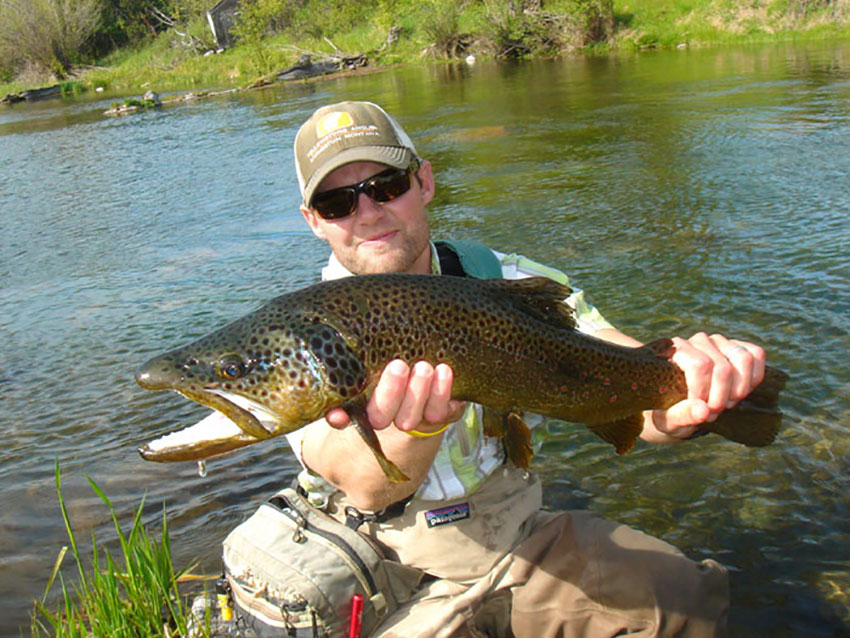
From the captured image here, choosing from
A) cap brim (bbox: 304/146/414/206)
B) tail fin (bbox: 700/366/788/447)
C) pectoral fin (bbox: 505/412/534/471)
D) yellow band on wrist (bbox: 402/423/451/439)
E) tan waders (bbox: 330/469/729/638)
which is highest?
cap brim (bbox: 304/146/414/206)

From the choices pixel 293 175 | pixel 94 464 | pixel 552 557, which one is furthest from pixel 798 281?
pixel 293 175

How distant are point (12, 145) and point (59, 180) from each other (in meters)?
9.03

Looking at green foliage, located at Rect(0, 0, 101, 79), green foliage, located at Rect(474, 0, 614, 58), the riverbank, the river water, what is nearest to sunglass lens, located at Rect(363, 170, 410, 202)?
the river water

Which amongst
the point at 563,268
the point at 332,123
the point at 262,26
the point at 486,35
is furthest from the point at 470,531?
the point at 262,26

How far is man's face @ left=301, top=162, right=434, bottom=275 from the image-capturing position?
3240 millimetres

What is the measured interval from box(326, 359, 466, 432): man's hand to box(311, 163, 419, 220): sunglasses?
1100mm

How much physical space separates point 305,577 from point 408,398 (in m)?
1.12

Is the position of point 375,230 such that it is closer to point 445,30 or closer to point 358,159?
point 358,159

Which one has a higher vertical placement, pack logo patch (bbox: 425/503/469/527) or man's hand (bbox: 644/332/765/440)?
man's hand (bbox: 644/332/765/440)

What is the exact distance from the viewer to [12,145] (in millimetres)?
24688

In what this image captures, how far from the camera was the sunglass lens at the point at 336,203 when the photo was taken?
3209 mm

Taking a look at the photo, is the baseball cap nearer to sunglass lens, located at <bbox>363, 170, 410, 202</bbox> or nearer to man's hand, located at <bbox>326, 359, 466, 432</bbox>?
sunglass lens, located at <bbox>363, 170, 410, 202</bbox>

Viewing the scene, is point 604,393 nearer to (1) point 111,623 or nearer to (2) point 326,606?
(2) point 326,606

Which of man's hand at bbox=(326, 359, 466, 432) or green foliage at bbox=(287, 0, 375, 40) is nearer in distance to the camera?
man's hand at bbox=(326, 359, 466, 432)
